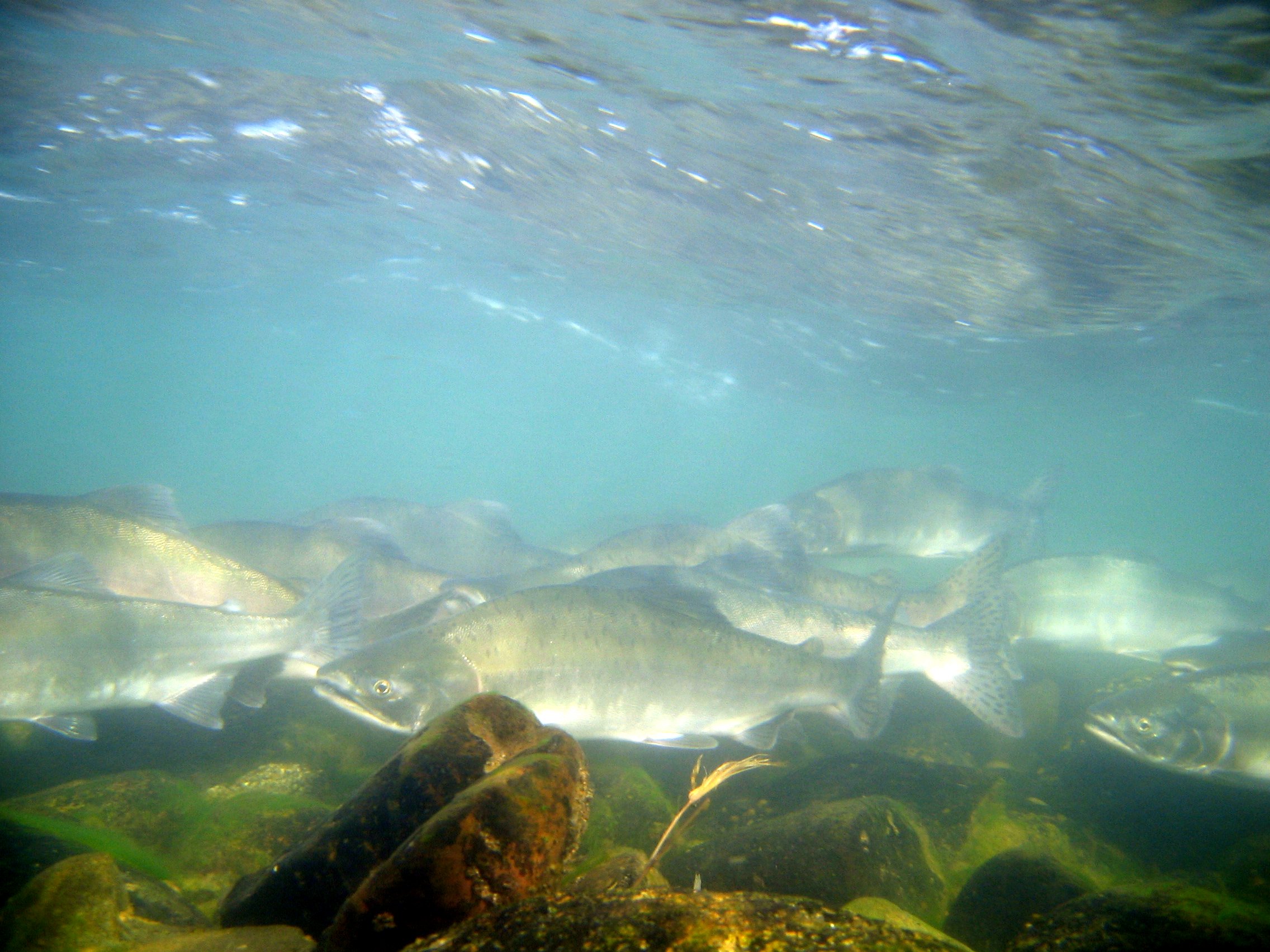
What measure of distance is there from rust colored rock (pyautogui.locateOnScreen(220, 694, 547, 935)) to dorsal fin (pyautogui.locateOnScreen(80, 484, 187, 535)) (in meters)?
6.26

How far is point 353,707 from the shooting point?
457 cm

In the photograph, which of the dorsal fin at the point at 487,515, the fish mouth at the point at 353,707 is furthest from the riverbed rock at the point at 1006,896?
the dorsal fin at the point at 487,515

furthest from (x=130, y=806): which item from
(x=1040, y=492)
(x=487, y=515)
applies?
(x=1040, y=492)

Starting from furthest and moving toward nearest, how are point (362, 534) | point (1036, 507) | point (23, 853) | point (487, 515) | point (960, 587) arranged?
1. point (1036, 507)
2. point (487, 515)
3. point (362, 534)
4. point (960, 587)
5. point (23, 853)

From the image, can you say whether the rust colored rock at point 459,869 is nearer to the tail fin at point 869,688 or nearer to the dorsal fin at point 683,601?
the dorsal fin at point 683,601

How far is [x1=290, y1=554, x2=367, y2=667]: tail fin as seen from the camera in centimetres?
583

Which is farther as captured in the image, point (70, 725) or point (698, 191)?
point (698, 191)

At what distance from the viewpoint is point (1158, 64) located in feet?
24.9

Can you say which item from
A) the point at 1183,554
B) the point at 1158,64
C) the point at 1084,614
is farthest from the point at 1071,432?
the point at 1158,64

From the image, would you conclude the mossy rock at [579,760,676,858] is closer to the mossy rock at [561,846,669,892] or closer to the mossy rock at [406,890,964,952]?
the mossy rock at [561,846,669,892]

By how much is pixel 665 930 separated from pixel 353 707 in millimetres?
3599

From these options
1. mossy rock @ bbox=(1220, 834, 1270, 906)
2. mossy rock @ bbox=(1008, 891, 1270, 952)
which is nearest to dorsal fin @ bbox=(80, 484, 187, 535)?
mossy rock @ bbox=(1008, 891, 1270, 952)

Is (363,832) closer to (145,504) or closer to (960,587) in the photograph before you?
(145,504)

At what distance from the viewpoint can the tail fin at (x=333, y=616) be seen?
5832 millimetres
